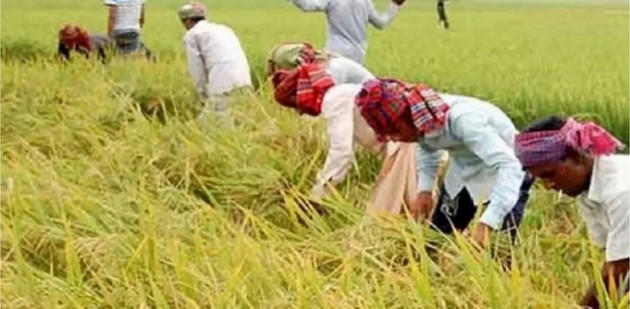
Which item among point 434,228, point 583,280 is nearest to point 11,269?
point 434,228

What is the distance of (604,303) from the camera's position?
9.25ft

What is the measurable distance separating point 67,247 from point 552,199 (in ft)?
5.85

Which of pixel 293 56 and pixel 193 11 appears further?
pixel 193 11

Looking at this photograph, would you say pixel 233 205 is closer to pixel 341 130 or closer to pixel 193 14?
pixel 341 130

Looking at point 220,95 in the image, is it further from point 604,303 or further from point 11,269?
point 604,303

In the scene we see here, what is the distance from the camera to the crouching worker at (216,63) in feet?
18.8

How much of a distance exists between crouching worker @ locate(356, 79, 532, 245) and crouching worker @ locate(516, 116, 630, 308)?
0.36m

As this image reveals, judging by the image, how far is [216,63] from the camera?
18.9 ft

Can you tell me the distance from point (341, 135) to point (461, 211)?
19.2 inches

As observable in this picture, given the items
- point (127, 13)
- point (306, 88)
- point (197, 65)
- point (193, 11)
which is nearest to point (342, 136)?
point (306, 88)

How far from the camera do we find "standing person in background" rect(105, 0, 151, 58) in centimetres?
772

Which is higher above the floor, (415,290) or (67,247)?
(415,290)

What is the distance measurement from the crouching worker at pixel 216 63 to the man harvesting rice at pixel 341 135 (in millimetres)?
1409

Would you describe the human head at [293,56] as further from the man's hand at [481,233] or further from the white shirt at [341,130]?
the man's hand at [481,233]
